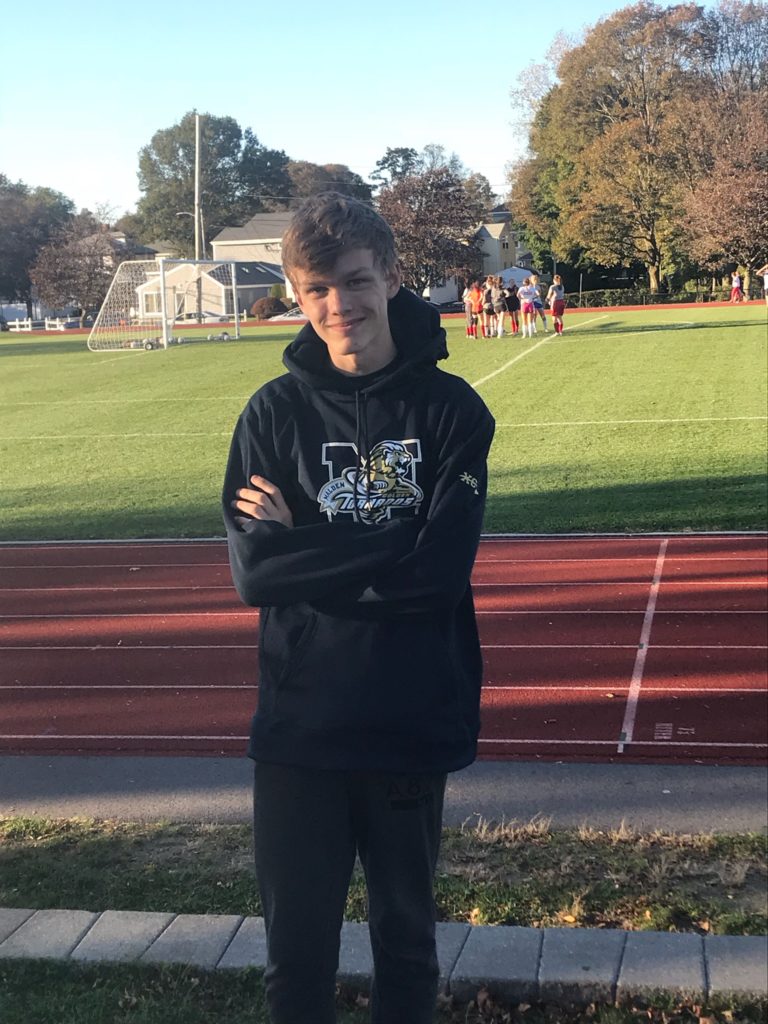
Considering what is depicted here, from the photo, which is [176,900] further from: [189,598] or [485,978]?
[189,598]

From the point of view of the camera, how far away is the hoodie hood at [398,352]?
101 inches

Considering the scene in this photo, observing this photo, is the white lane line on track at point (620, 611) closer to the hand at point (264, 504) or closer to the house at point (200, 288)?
the hand at point (264, 504)

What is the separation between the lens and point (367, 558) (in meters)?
2.42

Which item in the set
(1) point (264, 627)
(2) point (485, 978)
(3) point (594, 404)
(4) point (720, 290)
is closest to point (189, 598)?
Answer: (2) point (485, 978)

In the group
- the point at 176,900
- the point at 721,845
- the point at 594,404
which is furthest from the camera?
the point at 594,404

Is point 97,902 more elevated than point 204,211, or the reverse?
point 204,211

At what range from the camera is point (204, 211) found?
118 metres

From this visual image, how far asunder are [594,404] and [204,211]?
342 ft

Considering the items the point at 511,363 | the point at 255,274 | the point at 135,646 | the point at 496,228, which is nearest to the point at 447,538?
the point at 135,646

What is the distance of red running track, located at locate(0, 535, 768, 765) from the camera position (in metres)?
5.74

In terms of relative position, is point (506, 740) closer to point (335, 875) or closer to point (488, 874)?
point (488, 874)

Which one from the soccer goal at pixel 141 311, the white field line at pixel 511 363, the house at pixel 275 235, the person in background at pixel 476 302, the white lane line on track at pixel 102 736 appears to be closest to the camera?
the white lane line on track at pixel 102 736

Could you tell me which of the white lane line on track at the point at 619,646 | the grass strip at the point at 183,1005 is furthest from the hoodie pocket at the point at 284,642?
the white lane line on track at the point at 619,646

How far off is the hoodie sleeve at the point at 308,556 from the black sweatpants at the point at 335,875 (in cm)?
36
